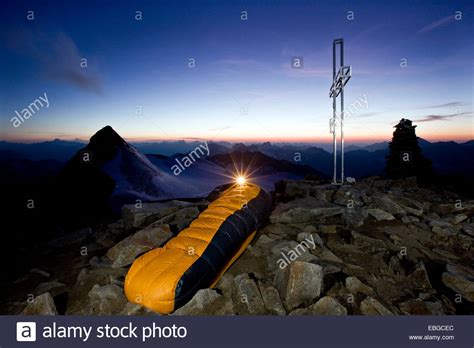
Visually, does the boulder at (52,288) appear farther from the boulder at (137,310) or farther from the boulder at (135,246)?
the boulder at (137,310)

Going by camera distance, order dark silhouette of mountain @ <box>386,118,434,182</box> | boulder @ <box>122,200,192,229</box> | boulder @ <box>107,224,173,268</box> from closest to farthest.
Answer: boulder @ <box>107,224,173,268</box>
boulder @ <box>122,200,192,229</box>
dark silhouette of mountain @ <box>386,118,434,182</box>

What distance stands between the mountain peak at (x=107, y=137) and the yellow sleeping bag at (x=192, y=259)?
19.7m

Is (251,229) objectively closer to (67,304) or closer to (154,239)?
(154,239)

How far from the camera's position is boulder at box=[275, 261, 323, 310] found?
596cm

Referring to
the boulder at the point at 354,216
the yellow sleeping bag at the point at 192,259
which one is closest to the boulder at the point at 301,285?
the yellow sleeping bag at the point at 192,259

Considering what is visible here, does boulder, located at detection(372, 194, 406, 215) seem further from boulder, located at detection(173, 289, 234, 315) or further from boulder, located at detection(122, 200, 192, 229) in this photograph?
boulder, located at detection(122, 200, 192, 229)

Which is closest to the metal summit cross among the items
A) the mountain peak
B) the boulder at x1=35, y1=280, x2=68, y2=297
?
the boulder at x1=35, y1=280, x2=68, y2=297

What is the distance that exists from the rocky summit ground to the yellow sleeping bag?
293 millimetres

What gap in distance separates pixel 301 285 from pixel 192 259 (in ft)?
8.31

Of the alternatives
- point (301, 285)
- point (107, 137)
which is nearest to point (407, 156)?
point (301, 285)

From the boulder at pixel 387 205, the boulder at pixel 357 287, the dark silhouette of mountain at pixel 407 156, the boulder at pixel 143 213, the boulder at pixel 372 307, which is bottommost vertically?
the boulder at pixel 372 307

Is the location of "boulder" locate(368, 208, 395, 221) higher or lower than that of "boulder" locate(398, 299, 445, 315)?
higher

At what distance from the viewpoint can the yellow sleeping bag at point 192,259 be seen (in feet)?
18.0

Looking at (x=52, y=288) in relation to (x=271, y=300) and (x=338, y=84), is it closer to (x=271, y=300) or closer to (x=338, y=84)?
(x=271, y=300)
